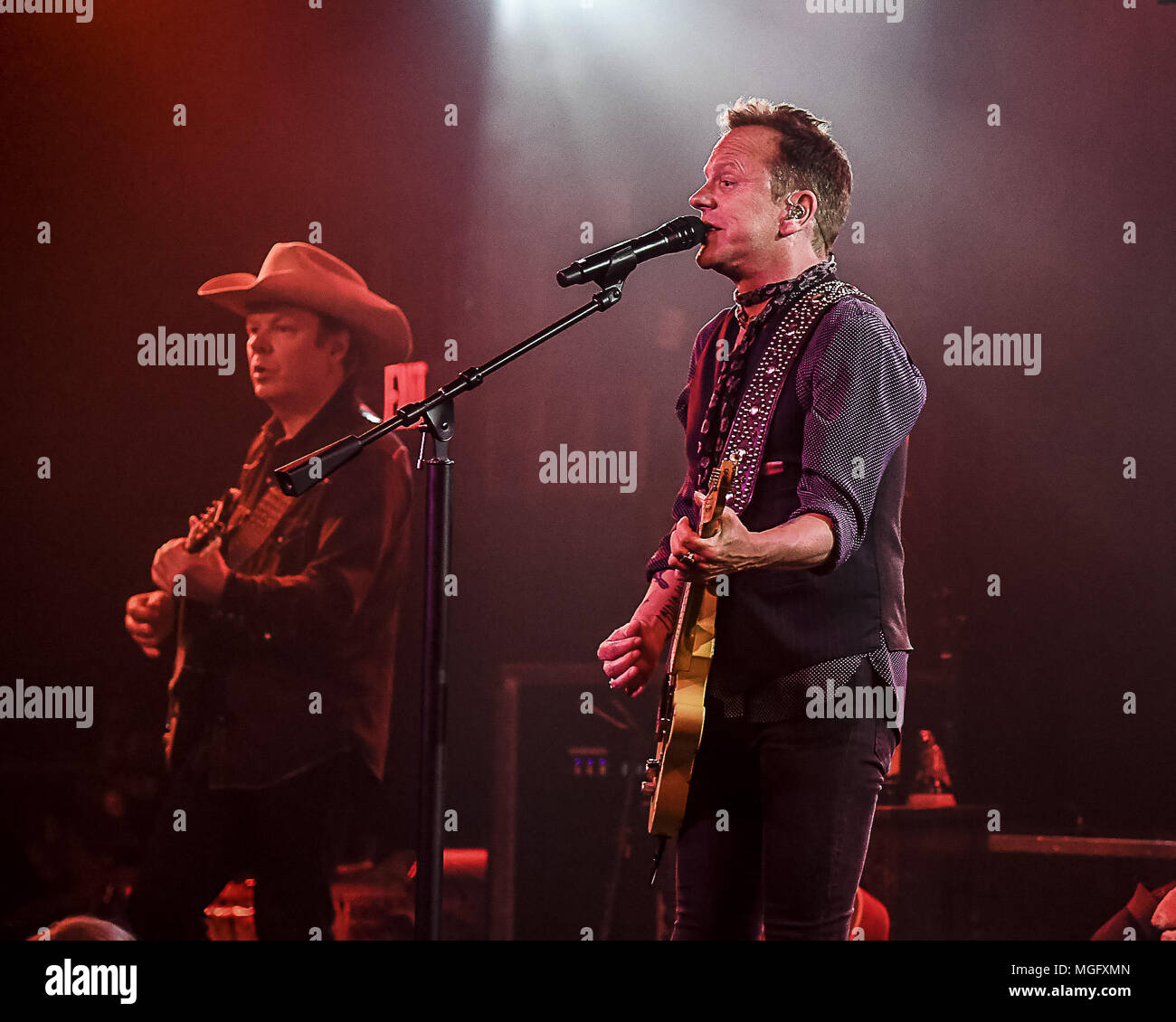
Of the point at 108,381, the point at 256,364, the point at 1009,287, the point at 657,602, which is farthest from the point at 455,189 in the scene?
the point at 657,602

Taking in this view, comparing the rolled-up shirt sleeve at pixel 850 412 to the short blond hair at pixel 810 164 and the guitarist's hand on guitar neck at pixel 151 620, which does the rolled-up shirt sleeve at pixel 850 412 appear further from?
the guitarist's hand on guitar neck at pixel 151 620

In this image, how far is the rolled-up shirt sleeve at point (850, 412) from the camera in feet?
5.07

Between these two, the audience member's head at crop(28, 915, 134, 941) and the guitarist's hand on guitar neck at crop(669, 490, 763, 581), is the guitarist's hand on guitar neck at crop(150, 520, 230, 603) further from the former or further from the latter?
the guitarist's hand on guitar neck at crop(669, 490, 763, 581)

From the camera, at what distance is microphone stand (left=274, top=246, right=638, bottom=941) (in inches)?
86.4

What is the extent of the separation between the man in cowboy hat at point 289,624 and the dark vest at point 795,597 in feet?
6.61

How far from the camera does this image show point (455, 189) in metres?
3.51

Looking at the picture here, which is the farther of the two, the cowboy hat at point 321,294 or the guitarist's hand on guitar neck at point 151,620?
the cowboy hat at point 321,294

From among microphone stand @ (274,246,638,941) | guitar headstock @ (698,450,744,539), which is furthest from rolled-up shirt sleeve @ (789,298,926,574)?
microphone stand @ (274,246,638,941)

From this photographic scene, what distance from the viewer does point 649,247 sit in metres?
1.92

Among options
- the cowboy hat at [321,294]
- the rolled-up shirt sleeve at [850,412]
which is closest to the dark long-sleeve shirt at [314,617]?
the cowboy hat at [321,294]

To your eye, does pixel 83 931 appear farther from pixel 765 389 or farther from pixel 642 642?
pixel 765 389

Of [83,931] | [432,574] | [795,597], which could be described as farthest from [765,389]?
[83,931]

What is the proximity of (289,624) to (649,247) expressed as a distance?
1961 mm

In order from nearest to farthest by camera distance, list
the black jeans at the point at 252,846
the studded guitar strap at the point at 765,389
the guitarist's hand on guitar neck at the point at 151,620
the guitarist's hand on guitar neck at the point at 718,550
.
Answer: the guitarist's hand on guitar neck at the point at 718,550 < the studded guitar strap at the point at 765,389 < the black jeans at the point at 252,846 < the guitarist's hand on guitar neck at the point at 151,620
